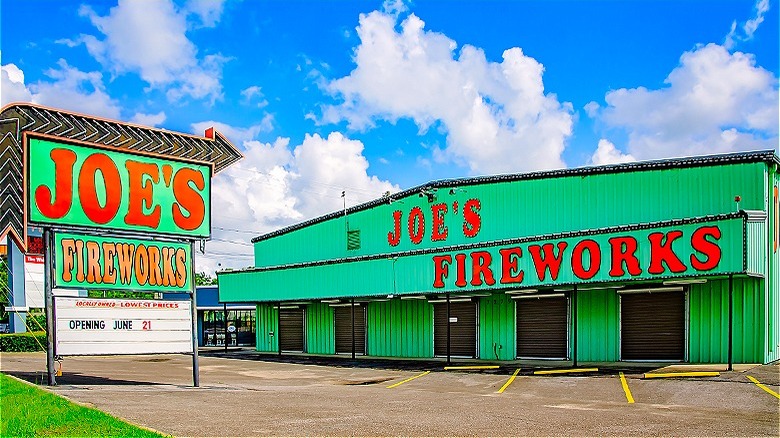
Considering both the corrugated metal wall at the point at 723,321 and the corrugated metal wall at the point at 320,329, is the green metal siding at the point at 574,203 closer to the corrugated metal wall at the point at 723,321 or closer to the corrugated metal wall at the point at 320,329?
the corrugated metal wall at the point at 723,321

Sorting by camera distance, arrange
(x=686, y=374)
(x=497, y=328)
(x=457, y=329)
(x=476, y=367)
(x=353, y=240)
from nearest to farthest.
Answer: (x=686, y=374), (x=476, y=367), (x=497, y=328), (x=457, y=329), (x=353, y=240)

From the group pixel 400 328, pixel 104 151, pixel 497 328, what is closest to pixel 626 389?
pixel 497 328

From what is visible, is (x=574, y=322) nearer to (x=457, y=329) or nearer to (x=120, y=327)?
(x=457, y=329)

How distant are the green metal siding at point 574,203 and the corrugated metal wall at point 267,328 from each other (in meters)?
6.45

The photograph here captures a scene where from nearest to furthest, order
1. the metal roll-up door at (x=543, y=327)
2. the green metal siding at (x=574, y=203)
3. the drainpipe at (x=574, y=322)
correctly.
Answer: the green metal siding at (x=574, y=203) < the drainpipe at (x=574, y=322) < the metal roll-up door at (x=543, y=327)

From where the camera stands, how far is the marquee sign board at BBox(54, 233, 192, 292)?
60.2ft

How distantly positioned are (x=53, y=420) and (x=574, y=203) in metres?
21.6

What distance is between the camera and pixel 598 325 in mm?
26953

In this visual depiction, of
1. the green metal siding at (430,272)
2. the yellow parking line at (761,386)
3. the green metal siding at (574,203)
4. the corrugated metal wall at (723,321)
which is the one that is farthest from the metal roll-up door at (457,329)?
the yellow parking line at (761,386)

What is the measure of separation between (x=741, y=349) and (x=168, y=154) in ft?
64.1

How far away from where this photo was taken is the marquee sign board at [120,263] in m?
18.4

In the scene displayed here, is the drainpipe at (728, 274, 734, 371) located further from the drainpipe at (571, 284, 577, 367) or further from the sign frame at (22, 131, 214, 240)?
the sign frame at (22, 131, 214, 240)

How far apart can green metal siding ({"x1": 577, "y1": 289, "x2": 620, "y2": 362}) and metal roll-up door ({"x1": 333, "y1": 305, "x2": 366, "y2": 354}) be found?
40.0 ft

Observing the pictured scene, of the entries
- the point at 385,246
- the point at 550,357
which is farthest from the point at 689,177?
the point at 385,246
